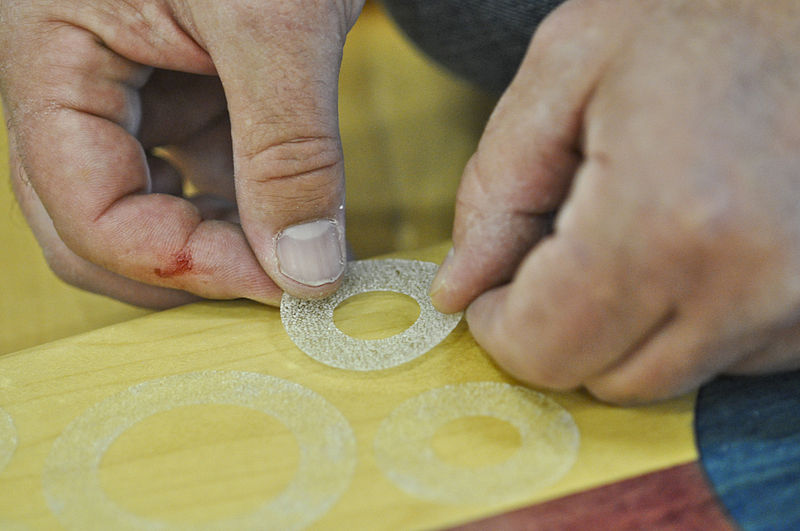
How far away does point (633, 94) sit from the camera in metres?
0.38

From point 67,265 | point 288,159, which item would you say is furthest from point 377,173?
point 288,159

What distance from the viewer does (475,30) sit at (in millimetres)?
987

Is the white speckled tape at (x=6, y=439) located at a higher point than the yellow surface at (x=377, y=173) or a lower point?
higher

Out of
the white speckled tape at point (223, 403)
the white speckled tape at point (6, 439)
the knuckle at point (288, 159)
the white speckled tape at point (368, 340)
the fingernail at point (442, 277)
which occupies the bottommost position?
the white speckled tape at point (6, 439)

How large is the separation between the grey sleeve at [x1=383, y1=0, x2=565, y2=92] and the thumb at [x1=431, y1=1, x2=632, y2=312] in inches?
18.9

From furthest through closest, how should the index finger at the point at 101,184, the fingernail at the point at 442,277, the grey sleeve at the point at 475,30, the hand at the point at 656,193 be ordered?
the grey sleeve at the point at 475,30
the index finger at the point at 101,184
the fingernail at the point at 442,277
the hand at the point at 656,193

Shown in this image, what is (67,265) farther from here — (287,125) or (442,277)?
(442,277)

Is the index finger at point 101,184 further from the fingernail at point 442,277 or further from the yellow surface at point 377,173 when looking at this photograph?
the yellow surface at point 377,173

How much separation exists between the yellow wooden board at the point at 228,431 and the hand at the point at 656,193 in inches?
1.8

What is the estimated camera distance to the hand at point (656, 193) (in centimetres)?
37

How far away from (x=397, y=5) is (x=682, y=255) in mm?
761

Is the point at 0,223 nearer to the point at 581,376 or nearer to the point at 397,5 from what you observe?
the point at 397,5

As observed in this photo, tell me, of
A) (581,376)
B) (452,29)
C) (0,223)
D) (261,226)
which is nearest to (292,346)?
(261,226)

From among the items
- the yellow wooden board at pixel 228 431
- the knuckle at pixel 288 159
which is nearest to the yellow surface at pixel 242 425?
the yellow wooden board at pixel 228 431
